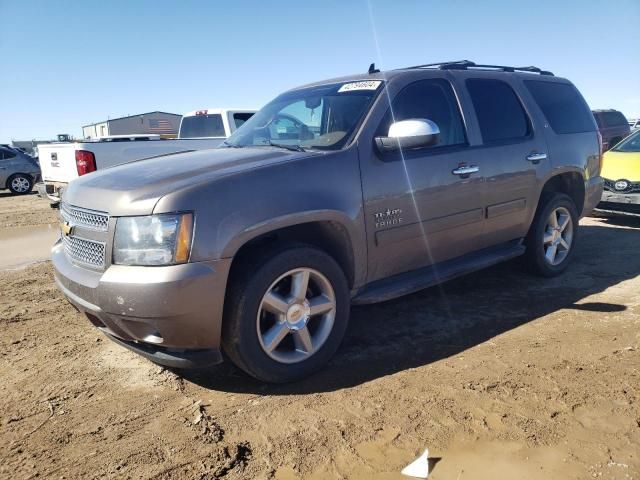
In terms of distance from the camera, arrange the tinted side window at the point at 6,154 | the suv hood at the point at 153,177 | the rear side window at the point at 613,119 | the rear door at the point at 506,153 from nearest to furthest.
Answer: the suv hood at the point at 153,177
the rear door at the point at 506,153
the rear side window at the point at 613,119
the tinted side window at the point at 6,154

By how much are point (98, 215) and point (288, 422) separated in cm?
164

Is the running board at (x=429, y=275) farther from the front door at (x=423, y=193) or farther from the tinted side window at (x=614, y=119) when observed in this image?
the tinted side window at (x=614, y=119)

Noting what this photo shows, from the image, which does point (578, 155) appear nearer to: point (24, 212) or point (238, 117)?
point (238, 117)

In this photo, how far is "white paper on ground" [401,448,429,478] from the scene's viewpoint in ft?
7.57

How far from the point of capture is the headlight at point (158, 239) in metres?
2.70

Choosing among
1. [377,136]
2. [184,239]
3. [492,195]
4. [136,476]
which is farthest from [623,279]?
[136,476]

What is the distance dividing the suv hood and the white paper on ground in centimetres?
183

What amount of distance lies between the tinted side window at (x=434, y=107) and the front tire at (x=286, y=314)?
138 cm

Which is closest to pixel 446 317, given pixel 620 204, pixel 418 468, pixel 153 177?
pixel 418 468

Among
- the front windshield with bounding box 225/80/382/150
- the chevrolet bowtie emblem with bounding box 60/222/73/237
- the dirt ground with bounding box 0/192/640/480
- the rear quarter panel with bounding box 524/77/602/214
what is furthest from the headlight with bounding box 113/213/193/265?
the rear quarter panel with bounding box 524/77/602/214

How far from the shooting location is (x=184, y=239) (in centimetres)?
270

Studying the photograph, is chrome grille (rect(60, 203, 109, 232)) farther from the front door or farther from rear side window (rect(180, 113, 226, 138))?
rear side window (rect(180, 113, 226, 138))

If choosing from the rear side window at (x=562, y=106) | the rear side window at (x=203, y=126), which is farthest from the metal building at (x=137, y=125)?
the rear side window at (x=562, y=106)

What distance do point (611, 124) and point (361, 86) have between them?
1488cm
